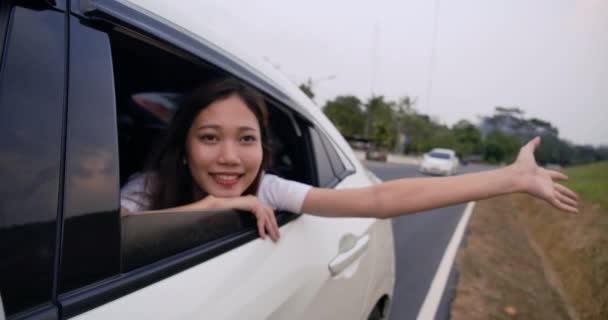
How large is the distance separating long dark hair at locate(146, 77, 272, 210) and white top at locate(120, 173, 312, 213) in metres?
0.03

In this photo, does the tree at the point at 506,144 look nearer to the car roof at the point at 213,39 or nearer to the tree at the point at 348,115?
the car roof at the point at 213,39

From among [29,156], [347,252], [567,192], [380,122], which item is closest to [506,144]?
[567,192]

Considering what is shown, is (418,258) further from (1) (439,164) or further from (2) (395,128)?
(2) (395,128)

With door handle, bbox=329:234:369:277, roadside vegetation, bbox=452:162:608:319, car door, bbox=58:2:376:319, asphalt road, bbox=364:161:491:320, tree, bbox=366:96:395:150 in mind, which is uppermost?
tree, bbox=366:96:395:150

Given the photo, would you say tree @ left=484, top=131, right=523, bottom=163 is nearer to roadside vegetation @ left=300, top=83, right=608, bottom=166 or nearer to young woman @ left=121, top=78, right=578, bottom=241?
young woman @ left=121, top=78, right=578, bottom=241

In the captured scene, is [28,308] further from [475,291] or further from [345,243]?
[475,291]

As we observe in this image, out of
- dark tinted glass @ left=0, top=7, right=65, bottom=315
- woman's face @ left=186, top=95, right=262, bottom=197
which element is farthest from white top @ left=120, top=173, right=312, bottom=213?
dark tinted glass @ left=0, top=7, right=65, bottom=315

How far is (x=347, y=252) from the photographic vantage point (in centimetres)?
164

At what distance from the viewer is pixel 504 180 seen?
53.1 inches

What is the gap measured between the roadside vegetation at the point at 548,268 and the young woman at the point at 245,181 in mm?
424

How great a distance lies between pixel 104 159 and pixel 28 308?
31 cm

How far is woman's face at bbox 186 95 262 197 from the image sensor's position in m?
1.34

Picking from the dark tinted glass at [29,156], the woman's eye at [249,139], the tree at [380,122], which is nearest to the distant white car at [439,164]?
the woman's eye at [249,139]

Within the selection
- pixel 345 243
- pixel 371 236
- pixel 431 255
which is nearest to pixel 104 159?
pixel 345 243
